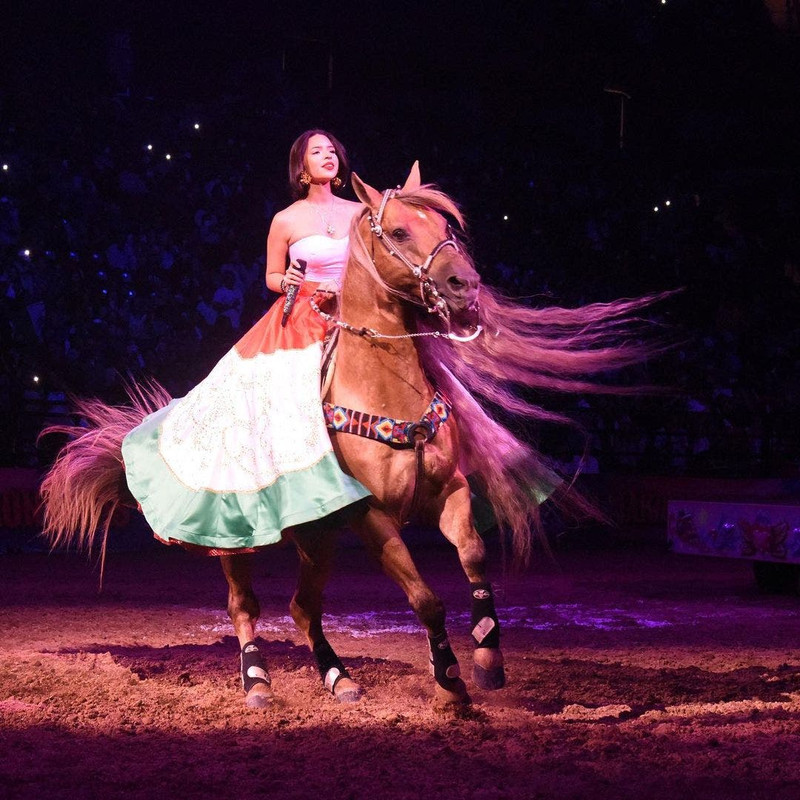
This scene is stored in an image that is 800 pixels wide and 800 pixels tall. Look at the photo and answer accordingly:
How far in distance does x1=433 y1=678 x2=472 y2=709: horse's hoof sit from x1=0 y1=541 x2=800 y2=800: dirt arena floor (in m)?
0.05

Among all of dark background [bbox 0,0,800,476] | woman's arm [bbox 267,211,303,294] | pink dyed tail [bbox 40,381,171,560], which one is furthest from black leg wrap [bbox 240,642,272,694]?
dark background [bbox 0,0,800,476]

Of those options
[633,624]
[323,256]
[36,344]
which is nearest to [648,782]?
[323,256]

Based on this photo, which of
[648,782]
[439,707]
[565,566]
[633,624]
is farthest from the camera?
[565,566]

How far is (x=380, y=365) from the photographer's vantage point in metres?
4.27

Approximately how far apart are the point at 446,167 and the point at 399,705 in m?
13.0

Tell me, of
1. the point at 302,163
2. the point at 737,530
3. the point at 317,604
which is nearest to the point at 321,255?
the point at 302,163

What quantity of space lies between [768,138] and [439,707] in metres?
13.2

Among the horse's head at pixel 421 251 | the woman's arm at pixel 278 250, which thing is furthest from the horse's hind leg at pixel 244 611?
the horse's head at pixel 421 251

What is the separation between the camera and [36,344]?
43.7 ft

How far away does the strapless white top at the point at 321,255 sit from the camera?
4.81m

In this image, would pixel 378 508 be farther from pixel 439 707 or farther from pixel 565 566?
pixel 565 566

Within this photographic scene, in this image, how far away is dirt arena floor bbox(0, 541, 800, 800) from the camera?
3.09m

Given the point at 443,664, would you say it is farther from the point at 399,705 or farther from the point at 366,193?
the point at 366,193

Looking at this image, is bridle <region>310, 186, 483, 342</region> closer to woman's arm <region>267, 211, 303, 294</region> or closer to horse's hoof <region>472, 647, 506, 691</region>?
woman's arm <region>267, 211, 303, 294</region>
